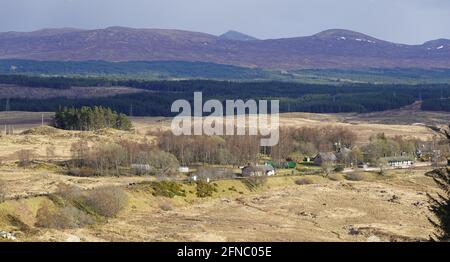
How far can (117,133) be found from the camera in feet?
193

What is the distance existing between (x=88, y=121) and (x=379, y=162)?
25.0 meters

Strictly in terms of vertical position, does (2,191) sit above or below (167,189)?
above

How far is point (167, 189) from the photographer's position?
3466 centimetres

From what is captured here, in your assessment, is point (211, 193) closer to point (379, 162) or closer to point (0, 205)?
point (0, 205)

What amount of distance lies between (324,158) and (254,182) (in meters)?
9.99

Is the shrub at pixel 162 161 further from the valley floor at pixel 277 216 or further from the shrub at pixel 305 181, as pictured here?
the shrub at pixel 305 181

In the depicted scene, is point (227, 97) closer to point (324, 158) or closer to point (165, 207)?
point (324, 158)

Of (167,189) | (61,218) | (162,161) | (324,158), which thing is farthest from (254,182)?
(61,218)

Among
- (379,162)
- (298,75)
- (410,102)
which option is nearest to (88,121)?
(379,162)

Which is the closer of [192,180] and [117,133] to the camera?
[192,180]

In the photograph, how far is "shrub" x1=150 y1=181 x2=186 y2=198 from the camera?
34.0 metres

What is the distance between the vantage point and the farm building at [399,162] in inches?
1963

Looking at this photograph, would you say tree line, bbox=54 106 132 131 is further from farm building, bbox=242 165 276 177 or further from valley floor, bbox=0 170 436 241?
valley floor, bbox=0 170 436 241

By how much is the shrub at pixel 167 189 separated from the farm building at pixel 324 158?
47.0 ft
